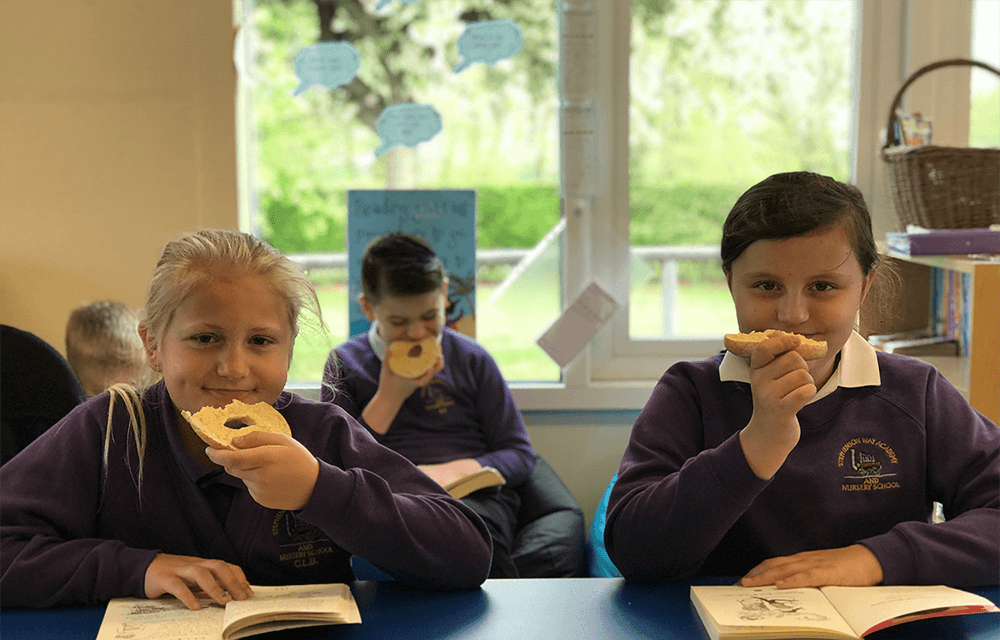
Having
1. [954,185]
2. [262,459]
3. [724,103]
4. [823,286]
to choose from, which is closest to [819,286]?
[823,286]

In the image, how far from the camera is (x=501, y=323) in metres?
3.22

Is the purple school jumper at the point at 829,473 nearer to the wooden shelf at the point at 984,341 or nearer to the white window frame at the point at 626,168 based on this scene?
the wooden shelf at the point at 984,341

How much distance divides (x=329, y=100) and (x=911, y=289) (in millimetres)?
2054

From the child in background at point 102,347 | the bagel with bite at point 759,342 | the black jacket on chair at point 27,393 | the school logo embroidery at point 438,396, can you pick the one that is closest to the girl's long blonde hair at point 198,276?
the black jacket on chair at point 27,393

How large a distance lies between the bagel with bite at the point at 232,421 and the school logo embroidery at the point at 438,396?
1.34 m

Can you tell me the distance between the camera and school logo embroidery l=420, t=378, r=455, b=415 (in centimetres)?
263

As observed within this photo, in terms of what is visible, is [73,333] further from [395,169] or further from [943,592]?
[943,592]

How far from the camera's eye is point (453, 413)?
264 centimetres

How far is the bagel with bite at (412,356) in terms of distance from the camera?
2531 millimetres

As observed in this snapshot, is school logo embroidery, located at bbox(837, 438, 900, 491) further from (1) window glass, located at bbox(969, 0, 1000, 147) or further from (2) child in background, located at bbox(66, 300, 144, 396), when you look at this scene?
(1) window glass, located at bbox(969, 0, 1000, 147)

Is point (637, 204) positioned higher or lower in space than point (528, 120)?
lower

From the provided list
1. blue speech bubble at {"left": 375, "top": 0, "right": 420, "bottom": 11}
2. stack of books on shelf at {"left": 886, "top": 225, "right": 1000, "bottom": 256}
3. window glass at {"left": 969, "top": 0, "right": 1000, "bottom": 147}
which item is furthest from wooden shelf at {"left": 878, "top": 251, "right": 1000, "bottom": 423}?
blue speech bubble at {"left": 375, "top": 0, "right": 420, "bottom": 11}

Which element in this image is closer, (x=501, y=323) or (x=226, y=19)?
(x=226, y=19)

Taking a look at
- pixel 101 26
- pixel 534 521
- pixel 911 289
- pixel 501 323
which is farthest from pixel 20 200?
pixel 911 289
